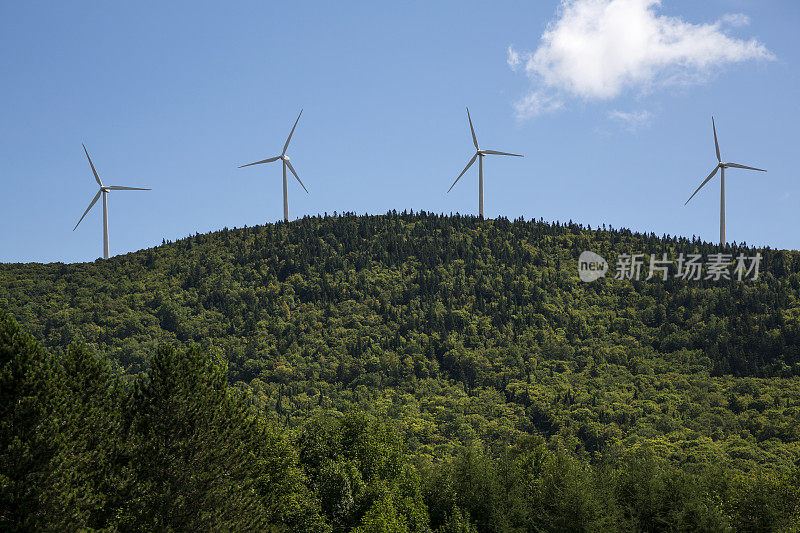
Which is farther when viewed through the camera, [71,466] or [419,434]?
[419,434]

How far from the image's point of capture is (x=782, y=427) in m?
172

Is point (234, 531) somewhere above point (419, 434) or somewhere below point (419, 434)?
above

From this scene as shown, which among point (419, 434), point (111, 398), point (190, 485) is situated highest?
point (111, 398)

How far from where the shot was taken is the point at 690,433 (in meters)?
178

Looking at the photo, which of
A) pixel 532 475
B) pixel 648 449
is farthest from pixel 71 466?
pixel 648 449

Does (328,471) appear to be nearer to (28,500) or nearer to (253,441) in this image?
(253,441)

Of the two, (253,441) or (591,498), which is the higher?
(253,441)

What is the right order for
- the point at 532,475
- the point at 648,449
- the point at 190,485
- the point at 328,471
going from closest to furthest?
the point at 190,485 → the point at 328,471 → the point at 532,475 → the point at 648,449

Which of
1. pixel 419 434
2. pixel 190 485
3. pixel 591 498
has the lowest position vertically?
pixel 419 434

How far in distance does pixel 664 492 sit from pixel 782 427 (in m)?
97.4

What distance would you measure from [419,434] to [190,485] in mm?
129354

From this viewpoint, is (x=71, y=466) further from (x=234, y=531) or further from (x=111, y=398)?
(x=234, y=531)

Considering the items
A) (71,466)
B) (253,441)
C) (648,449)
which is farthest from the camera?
(648,449)

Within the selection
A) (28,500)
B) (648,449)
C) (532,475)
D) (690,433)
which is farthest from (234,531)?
(690,433)
